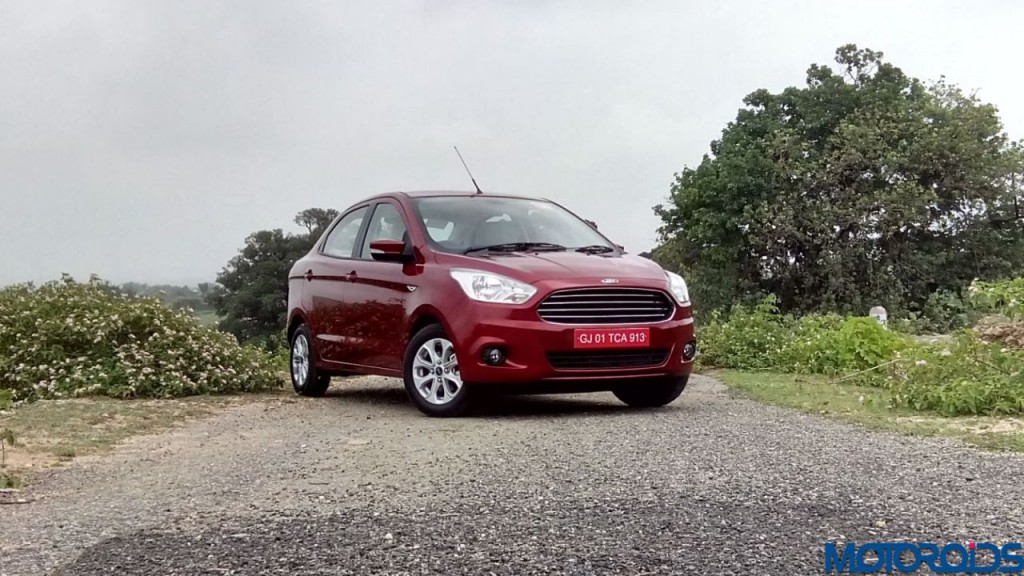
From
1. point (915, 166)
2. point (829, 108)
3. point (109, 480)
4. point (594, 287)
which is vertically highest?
point (829, 108)

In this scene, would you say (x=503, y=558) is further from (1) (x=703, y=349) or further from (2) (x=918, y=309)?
A: (2) (x=918, y=309)

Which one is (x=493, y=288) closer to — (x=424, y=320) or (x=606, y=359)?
(x=424, y=320)

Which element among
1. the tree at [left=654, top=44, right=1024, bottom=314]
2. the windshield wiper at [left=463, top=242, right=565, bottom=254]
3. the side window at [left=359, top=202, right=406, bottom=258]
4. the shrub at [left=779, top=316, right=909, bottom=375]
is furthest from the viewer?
the tree at [left=654, top=44, right=1024, bottom=314]

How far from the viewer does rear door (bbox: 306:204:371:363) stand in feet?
30.1

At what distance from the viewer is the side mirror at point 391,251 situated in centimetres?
800

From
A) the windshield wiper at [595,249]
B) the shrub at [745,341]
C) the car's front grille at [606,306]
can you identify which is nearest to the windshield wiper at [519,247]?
the windshield wiper at [595,249]

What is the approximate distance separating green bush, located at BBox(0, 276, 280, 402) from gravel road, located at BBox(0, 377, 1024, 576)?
3.40 meters

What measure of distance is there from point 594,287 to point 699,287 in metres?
27.2

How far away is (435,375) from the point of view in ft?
25.0

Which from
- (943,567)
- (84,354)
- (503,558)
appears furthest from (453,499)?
(84,354)

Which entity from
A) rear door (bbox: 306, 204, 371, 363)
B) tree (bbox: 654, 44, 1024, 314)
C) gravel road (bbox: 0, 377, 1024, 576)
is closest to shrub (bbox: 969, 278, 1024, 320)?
gravel road (bbox: 0, 377, 1024, 576)

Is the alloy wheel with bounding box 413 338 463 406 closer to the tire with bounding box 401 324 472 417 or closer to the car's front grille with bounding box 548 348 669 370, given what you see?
the tire with bounding box 401 324 472 417

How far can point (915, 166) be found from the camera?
3200 cm

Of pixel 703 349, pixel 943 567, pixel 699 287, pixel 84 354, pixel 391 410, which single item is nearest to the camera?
pixel 943 567
